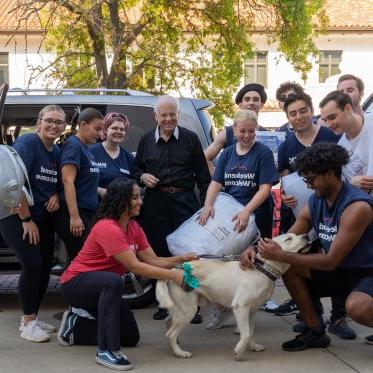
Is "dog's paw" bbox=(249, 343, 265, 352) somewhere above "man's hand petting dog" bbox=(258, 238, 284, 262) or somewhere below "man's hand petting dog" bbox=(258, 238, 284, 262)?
below

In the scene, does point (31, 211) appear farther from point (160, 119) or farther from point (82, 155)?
point (160, 119)

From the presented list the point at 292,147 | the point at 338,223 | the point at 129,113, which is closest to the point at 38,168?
the point at 129,113

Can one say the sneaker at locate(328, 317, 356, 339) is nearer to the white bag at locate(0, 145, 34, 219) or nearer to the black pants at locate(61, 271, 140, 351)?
the black pants at locate(61, 271, 140, 351)

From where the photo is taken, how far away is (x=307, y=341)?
486 cm

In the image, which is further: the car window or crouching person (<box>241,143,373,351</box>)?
the car window

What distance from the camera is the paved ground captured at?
4.57 m

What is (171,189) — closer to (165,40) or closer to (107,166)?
(107,166)

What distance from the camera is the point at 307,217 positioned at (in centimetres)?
493

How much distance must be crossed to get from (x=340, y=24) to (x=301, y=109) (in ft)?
92.8

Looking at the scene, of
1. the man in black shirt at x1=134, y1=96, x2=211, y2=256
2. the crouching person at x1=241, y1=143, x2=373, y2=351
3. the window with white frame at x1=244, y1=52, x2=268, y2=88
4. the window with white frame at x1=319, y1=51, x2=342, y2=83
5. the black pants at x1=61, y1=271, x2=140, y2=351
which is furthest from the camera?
the window with white frame at x1=319, y1=51, x2=342, y2=83

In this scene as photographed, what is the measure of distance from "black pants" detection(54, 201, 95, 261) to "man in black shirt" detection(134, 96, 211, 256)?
0.60 metres

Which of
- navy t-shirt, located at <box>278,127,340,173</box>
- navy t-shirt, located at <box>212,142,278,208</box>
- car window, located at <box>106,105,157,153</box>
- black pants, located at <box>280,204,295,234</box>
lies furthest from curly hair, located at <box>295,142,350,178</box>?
car window, located at <box>106,105,157,153</box>

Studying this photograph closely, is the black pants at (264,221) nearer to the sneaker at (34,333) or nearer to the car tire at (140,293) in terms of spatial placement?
the car tire at (140,293)

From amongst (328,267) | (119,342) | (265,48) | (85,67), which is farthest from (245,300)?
(265,48)
